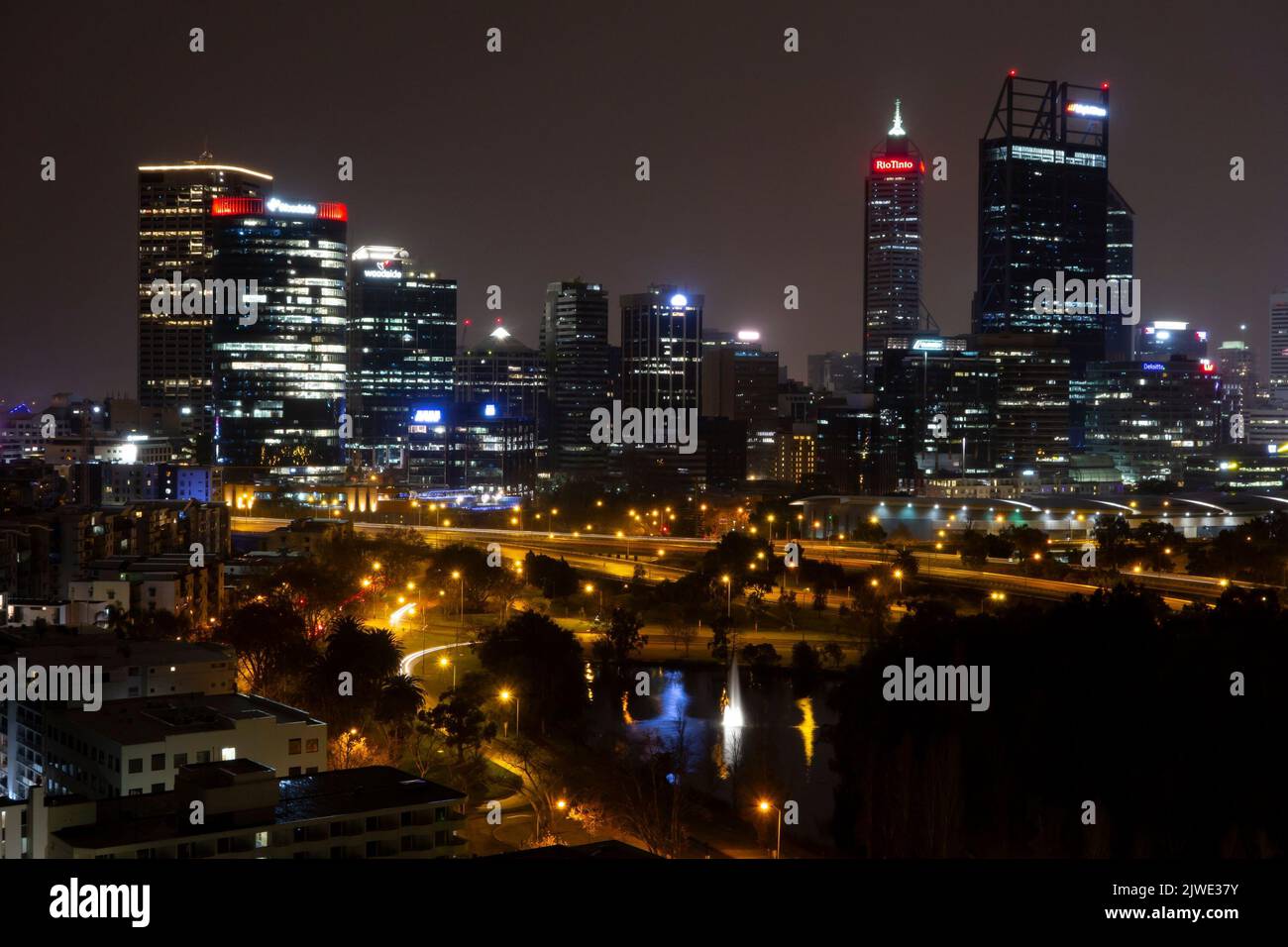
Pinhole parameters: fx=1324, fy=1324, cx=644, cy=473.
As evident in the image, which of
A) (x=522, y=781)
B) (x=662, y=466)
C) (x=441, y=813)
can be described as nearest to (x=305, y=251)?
(x=662, y=466)

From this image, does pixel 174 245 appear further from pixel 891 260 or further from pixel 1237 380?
pixel 1237 380

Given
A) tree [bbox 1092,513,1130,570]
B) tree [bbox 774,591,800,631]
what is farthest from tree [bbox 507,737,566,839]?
tree [bbox 1092,513,1130,570]

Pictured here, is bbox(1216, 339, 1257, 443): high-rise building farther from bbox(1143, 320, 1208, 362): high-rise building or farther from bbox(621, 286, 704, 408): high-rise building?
bbox(621, 286, 704, 408): high-rise building

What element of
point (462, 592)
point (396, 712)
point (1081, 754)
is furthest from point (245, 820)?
point (462, 592)

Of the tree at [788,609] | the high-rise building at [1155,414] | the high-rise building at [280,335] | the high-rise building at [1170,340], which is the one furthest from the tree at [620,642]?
the high-rise building at [1170,340]

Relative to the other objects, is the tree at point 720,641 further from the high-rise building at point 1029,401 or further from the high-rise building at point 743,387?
the high-rise building at point 743,387

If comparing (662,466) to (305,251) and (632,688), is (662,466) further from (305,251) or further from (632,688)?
(632,688)
